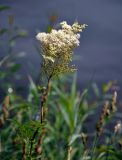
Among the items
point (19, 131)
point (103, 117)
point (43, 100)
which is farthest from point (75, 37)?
point (103, 117)

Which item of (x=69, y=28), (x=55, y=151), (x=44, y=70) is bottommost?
(x=55, y=151)

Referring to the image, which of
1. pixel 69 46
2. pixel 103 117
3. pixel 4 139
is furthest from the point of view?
pixel 4 139

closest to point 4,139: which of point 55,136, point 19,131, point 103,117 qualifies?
point 55,136

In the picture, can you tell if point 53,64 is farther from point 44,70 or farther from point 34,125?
point 34,125

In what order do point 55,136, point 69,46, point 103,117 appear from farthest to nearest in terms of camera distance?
point 55,136 < point 103,117 < point 69,46

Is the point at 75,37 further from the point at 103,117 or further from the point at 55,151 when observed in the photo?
the point at 55,151

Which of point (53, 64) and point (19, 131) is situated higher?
point (53, 64)

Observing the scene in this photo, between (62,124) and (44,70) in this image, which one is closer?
(44,70)
